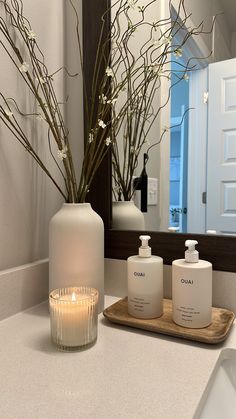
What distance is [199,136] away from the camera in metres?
0.76

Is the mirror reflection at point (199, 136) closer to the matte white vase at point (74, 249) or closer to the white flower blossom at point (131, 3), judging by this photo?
the white flower blossom at point (131, 3)

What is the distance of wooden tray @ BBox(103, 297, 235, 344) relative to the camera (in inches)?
21.7

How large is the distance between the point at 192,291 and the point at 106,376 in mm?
220

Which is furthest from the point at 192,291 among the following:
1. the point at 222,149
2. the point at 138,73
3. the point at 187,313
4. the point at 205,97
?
the point at 138,73

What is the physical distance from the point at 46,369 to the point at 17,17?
28.3 inches

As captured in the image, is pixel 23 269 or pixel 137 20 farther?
pixel 137 20

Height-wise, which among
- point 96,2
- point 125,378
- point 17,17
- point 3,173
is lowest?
point 125,378

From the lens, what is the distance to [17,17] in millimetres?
686

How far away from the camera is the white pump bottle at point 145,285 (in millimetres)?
625

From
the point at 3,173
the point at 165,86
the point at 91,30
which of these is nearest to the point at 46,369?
the point at 3,173

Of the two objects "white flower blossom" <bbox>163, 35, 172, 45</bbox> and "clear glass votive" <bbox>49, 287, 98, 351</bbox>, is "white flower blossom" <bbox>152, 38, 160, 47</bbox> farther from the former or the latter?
"clear glass votive" <bbox>49, 287, 98, 351</bbox>

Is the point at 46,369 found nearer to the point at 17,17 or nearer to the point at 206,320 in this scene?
the point at 206,320

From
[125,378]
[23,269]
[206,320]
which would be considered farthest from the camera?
[23,269]

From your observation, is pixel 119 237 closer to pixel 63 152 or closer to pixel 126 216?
pixel 126 216
